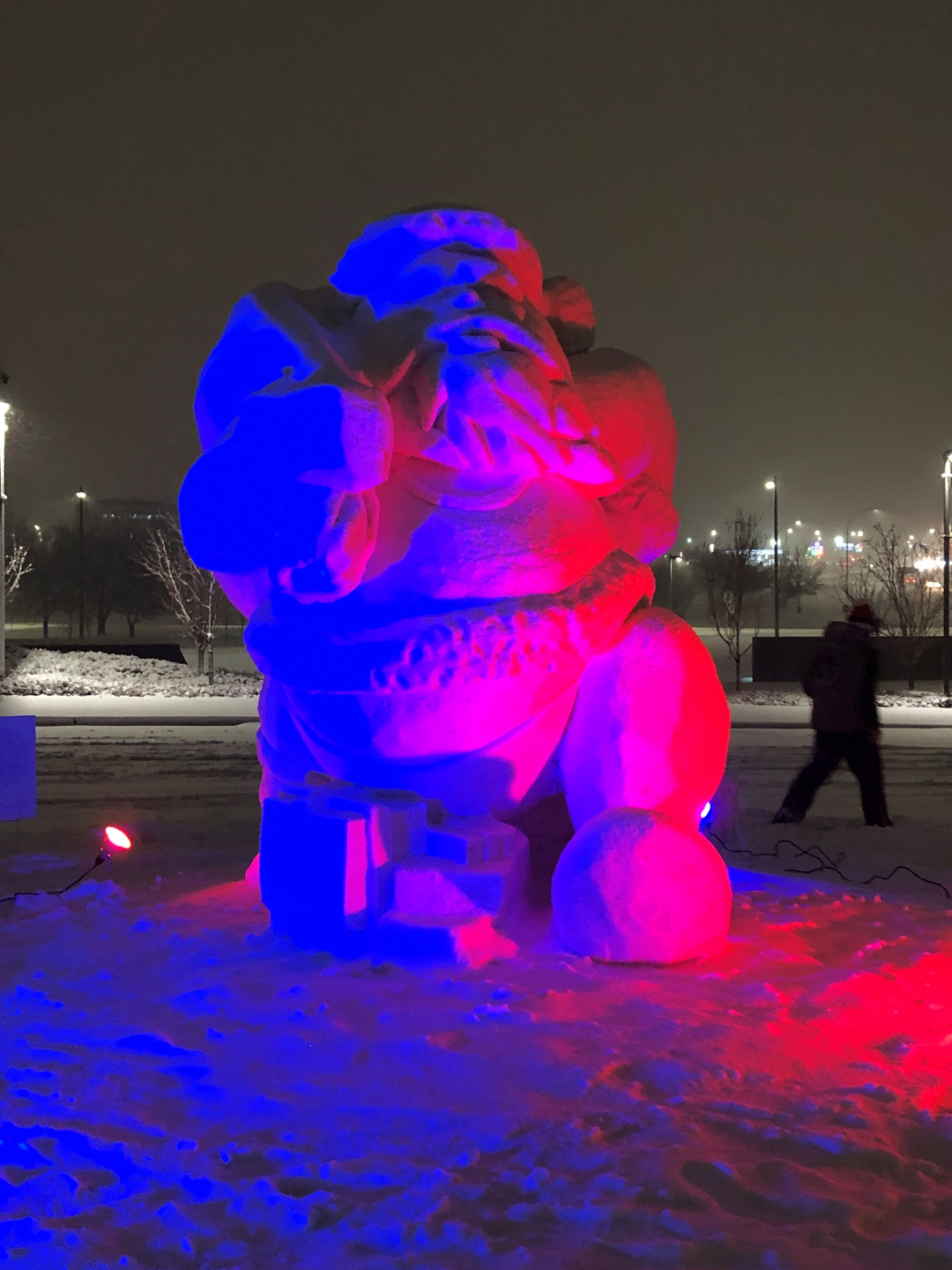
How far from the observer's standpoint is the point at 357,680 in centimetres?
325

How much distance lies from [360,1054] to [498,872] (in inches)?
32.2

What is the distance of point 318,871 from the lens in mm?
3301

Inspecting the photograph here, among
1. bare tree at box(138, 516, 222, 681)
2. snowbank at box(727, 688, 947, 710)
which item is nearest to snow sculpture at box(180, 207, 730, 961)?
snowbank at box(727, 688, 947, 710)

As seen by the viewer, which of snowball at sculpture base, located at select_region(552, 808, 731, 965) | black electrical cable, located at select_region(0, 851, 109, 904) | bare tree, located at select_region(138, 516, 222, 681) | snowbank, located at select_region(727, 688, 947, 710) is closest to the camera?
snowball at sculpture base, located at select_region(552, 808, 731, 965)

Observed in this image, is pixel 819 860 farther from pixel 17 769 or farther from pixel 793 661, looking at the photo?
pixel 793 661

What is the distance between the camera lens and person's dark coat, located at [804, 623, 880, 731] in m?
7.09

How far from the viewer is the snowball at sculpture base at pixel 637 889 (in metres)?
3.12

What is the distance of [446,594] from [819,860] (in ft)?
11.9

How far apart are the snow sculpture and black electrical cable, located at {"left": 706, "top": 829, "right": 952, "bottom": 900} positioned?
227 cm

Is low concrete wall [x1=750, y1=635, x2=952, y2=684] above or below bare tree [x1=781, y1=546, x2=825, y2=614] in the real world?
below

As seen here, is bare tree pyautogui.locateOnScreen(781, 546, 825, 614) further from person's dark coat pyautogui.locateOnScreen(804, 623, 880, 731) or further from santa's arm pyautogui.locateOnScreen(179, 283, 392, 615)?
santa's arm pyautogui.locateOnScreen(179, 283, 392, 615)

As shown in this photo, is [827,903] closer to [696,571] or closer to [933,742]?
[933,742]

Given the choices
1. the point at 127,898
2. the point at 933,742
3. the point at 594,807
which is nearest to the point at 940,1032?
the point at 594,807

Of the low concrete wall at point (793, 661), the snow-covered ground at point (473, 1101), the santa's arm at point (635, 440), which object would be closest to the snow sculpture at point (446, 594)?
the santa's arm at point (635, 440)
